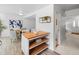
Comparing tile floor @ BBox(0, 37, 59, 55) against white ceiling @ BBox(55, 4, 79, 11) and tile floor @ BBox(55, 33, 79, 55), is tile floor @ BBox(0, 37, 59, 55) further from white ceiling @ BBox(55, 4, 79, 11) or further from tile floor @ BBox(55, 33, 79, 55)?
white ceiling @ BBox(55, 4, 79, 11)

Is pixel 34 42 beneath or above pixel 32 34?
beneath

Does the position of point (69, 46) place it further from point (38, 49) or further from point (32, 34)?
point (32, 34)

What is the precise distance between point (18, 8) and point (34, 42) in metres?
0.62

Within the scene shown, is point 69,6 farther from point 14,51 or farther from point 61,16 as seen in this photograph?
point 14,51

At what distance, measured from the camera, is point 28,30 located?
170cm

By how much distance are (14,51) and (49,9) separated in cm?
91

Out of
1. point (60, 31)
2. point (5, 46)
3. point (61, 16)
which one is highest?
point (61, 16)

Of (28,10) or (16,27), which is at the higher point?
(28,10)

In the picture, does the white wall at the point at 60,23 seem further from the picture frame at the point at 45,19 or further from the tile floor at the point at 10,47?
the tile floor at the point at 10,47

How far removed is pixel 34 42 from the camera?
5.48ft

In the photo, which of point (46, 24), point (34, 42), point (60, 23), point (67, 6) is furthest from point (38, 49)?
point (67, 6)

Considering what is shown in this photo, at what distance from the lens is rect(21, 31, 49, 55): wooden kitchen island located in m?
1.66
